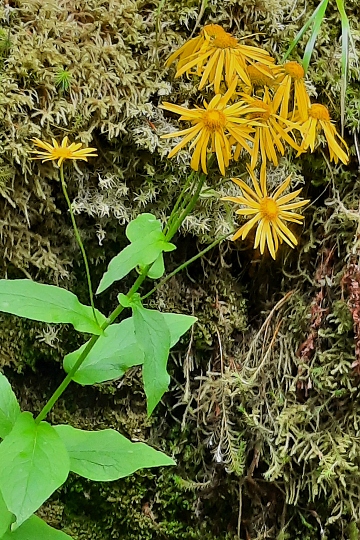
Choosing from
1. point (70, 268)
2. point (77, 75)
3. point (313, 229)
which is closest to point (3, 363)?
point (70, 268)

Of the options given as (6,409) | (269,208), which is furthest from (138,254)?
(6,409)

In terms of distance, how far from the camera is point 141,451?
27.2 inches

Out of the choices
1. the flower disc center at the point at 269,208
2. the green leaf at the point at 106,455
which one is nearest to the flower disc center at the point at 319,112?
the flower disc center at the point at 269,208

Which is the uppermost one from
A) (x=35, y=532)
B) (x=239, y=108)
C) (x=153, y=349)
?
(x=239, y=108)

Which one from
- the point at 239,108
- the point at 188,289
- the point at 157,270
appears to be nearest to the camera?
the point at 239,108

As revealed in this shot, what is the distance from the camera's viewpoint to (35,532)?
0.69 m

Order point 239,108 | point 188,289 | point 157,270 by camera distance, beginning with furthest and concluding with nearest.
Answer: point 188,289
point 157,270
point 239,108

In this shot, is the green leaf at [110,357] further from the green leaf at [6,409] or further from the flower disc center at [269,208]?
the flower disc center at [269,208]

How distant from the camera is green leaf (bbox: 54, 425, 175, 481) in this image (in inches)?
26.6

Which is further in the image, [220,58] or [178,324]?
[178,324]

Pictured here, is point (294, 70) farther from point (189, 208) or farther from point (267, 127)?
point (189, 208)

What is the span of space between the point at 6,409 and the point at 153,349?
0.77ft

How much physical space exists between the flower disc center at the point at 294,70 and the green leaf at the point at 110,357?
35 cm

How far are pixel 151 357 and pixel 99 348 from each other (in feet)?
0.51
